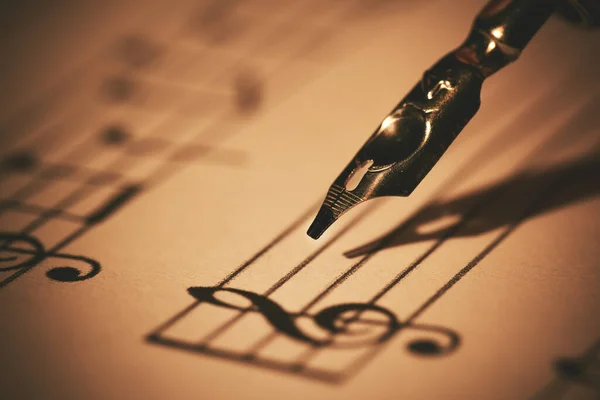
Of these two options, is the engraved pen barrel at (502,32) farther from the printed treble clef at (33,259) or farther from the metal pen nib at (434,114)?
the printed treble clef at (33,259)

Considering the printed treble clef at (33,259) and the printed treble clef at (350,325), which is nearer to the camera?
the printed treble clef at (350,325)

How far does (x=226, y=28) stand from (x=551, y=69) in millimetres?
667

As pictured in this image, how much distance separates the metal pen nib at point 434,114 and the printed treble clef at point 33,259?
0.28m

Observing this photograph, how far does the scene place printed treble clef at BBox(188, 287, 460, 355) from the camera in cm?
57

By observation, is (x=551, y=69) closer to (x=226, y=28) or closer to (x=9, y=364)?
(x=226, y=28)

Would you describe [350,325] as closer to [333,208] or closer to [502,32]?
[333,208]

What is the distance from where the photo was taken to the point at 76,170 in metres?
0.89

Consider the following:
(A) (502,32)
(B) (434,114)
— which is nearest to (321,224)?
(B) (434,114)

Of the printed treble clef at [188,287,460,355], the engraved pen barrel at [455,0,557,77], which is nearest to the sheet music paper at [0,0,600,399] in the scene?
the printed treble clef at [188,287,460,355]

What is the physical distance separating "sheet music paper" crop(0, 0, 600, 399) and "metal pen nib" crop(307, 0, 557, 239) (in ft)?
0.30

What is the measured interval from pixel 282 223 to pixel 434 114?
0.24 meters

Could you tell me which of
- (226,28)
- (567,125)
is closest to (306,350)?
(567,125)

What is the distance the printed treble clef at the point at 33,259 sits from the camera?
26.7 inches

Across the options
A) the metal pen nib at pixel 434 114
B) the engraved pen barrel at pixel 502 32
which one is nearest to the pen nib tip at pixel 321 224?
the metal pen nib at pixel 434 114
